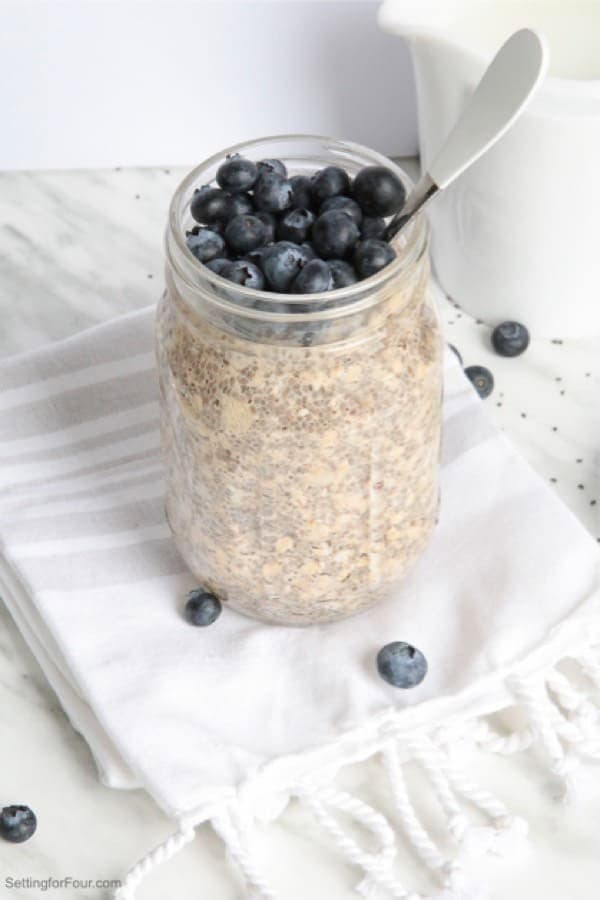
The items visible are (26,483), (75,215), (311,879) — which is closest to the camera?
(311,879)

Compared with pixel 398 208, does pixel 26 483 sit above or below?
below

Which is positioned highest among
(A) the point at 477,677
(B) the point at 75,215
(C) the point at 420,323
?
(C) the point at 420,323

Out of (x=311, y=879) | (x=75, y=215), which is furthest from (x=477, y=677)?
(x=75, y=215)

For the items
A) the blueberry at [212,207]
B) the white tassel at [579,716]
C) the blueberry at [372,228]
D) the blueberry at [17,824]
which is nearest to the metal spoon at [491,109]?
the blueberry at [372,228]

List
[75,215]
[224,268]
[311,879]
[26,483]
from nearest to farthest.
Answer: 1. [224,268]
2. [311,879]
3. [26,483]
4. [75,215]

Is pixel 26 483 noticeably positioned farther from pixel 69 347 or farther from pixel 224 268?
pixel 224 268

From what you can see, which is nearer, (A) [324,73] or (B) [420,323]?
(B) [420,323]

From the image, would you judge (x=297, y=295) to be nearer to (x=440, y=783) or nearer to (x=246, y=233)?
(x=246, y=233)

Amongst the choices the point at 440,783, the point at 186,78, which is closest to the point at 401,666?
the point at 440,783
